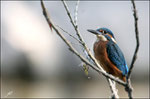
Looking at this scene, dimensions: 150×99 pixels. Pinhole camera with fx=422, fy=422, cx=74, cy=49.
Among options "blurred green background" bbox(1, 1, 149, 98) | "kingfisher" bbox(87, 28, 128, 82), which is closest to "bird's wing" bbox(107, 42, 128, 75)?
"kingfisher" bbox(87, 28, 128, 82)

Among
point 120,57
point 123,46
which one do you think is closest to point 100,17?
point 123,46

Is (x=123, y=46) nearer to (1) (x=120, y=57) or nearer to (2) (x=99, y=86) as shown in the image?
(2) (x=99, y=86)

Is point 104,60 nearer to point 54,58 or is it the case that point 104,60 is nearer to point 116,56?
point 116,56

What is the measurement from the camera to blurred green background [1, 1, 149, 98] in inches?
398

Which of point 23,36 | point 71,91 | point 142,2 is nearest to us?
point 71,91

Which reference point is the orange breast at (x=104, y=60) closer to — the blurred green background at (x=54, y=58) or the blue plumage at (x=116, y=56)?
the blue plumage at (x=116, y=56)

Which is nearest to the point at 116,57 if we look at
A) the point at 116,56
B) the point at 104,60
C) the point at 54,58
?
the point at 116,56

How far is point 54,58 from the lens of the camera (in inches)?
421

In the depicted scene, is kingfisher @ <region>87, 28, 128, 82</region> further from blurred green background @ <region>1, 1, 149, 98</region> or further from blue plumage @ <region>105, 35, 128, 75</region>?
blurred green background @ <region>1, 1, 149, 98</region>

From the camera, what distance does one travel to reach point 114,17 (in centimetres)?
1141

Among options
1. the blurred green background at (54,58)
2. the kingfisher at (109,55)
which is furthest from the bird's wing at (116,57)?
the blurred green background at (54,58)

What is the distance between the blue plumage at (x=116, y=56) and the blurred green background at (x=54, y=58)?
5.04m

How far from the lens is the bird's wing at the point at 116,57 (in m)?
4.02

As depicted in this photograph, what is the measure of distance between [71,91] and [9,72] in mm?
1577
